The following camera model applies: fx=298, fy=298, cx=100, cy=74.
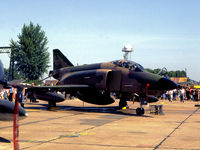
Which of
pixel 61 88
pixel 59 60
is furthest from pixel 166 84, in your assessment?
pixel 59 60

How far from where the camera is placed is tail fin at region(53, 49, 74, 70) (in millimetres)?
23745

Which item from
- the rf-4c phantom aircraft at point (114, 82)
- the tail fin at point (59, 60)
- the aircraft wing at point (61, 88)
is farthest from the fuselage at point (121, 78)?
the tail fin at point (59, 60)

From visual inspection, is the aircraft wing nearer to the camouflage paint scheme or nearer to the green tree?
the camouflage paint scheme

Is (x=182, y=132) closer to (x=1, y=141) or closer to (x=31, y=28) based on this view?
(x=1, y=141)

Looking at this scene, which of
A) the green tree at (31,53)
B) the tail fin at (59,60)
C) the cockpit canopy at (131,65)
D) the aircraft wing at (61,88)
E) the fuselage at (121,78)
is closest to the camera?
the fuselage at (121,78)

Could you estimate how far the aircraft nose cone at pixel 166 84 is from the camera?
15.6 metres

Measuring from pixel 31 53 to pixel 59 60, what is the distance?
51.6 metres

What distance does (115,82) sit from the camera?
17.9 metres

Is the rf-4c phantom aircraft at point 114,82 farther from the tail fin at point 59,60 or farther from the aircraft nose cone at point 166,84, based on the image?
the tail fin at point 59,60

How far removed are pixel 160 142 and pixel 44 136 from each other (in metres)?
3.59

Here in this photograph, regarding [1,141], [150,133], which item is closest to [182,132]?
[150,133]

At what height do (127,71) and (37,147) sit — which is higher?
(127,71)

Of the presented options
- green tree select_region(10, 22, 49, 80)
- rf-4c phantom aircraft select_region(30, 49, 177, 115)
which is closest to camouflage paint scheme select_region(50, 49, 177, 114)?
rf-4c phantom aircraft select_region(30, 49, 177, 115)

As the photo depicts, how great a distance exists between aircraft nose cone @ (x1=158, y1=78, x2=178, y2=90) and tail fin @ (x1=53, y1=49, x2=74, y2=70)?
9663 mm
